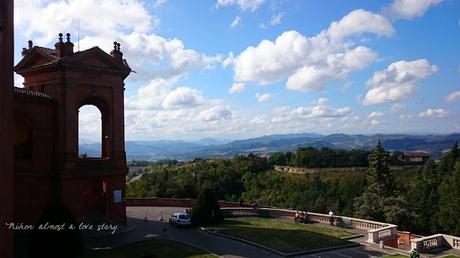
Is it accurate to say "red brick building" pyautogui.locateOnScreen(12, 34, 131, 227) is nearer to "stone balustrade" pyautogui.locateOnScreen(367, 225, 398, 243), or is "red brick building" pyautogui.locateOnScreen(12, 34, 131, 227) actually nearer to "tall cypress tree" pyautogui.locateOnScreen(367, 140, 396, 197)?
"stone balustrade" pyautogui.locateOnScreen(367, 225, 398, 243)

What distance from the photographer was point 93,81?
33.8 m

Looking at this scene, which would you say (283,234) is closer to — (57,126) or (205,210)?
(205,210)

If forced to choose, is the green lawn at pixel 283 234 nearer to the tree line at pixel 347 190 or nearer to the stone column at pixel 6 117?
the tree line at pixel 347 190

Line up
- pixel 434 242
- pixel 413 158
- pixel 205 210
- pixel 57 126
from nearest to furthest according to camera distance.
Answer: pixel 434 242 → pixel 57 126 → pixel 205 210 → pixel 413 158

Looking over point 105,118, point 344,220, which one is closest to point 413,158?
point 344,220

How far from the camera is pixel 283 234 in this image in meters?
31.8

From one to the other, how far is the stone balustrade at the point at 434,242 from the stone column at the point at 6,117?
76.1 feet

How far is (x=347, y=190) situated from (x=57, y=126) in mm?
59151

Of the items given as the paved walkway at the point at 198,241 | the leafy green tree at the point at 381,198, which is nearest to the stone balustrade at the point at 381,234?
the paved walkway at the point at 198,241

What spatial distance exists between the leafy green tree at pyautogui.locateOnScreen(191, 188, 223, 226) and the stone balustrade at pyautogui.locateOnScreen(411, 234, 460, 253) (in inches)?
565

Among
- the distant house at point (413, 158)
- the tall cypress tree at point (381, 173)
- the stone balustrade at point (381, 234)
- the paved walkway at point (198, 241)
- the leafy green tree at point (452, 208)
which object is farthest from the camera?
the distant house at point (413, 158)

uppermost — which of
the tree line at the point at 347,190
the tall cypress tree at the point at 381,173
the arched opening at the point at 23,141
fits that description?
the arched opening at the point at 23,141

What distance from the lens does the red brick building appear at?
31.6m

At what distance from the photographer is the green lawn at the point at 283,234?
95.3 ft
